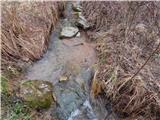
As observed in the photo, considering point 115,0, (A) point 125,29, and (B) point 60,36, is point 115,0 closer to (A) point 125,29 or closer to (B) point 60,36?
(A) point 125,29

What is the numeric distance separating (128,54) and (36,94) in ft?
5.27

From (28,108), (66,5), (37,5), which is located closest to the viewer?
(28,108)

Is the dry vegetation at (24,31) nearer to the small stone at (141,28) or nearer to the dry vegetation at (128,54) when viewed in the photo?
the dry vegetation at (128,54)

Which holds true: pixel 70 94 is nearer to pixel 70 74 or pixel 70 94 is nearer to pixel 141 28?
pixel 70 74

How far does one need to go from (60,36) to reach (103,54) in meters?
0.87

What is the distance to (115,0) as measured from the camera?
223 inches

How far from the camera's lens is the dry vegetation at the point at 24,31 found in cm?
435

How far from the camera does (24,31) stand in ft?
15.2

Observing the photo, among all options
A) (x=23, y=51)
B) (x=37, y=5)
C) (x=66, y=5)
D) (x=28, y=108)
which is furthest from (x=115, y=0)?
(x=28, y=108)

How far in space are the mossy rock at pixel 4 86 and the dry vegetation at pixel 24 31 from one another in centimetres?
22

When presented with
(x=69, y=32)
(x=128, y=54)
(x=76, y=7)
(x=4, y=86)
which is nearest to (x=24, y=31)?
(x=69, y=32)

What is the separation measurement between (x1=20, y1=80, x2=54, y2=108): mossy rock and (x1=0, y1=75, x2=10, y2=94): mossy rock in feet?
0.56

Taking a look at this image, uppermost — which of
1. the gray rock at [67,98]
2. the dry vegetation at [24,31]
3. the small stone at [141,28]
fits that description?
the dry vegetation at [24,31]

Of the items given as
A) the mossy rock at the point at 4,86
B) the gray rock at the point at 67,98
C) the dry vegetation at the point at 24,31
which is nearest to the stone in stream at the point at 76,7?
the dry vegetation at the point at 24,31
